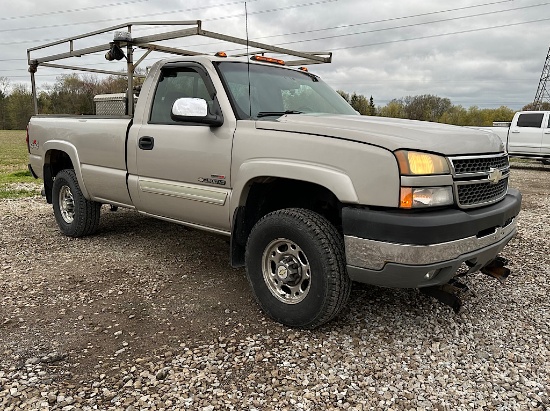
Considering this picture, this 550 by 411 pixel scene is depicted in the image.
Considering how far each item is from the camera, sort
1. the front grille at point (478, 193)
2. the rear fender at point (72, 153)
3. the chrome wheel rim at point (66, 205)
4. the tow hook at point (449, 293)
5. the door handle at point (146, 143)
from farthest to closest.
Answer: the chrome wheel rim at point (66, 205) → the rear fender at point (72, 153) → the door handle at point (146, 143) → the tow hook at point (449, 293) → the front grille at point (478, 193)

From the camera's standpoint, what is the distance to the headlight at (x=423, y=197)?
2.73 metres

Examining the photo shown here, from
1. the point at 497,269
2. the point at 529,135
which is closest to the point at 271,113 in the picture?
the point at 497,269

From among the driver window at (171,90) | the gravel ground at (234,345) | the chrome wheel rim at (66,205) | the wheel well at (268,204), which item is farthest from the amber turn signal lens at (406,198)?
the chrome wheel rim at (66,205)

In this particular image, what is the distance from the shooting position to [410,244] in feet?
8.87

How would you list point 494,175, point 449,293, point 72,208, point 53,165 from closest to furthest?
point 494,175 < point 449,293 < point 72,208 < point 53,165

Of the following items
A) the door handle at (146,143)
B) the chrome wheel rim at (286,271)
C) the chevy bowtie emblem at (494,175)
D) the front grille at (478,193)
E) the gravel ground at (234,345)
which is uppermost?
the door handle at (146,143)

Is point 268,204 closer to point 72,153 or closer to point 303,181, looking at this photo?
point 303,181

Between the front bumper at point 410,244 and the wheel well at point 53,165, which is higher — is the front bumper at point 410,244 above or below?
below

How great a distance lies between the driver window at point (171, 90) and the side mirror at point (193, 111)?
0.50m

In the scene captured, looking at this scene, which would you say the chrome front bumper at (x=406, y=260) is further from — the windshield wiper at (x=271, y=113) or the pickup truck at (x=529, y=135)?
the pickup truck at (x=529, y=135)

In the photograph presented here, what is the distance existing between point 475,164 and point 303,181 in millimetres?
1139

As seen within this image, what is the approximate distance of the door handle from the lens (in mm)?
4191

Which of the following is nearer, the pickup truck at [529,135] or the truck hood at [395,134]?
the truck hood at [395,134]

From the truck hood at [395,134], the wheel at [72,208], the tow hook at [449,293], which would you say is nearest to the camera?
the truck hood at [395,134]
